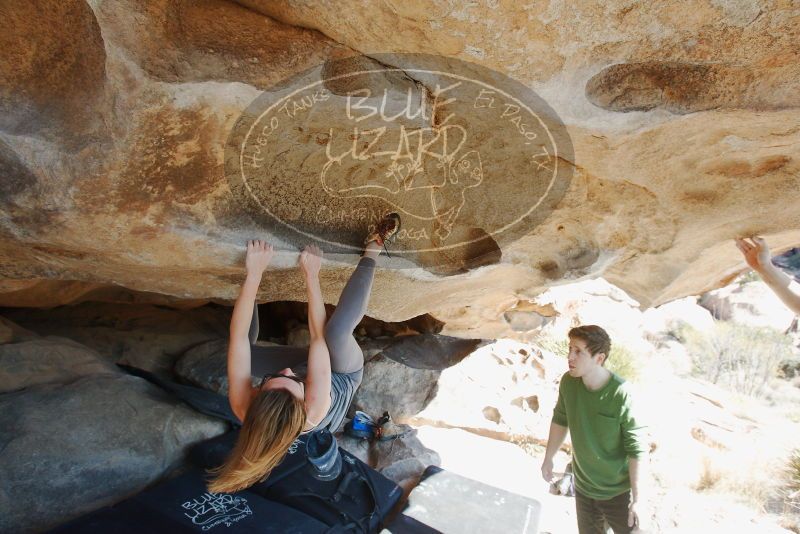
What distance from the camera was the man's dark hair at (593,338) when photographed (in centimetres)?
208

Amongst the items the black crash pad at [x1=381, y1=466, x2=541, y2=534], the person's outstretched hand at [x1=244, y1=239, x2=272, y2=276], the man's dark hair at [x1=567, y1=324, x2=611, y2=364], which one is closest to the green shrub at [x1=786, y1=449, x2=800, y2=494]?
the black crash pad at [x1=381, y1=466, x2=541, y2=534]

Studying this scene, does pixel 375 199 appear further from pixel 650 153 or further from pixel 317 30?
pixel 650 153

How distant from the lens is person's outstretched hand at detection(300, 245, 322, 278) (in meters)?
1.87

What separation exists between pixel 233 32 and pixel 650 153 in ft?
4.60

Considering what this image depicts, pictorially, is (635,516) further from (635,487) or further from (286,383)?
(286,383)

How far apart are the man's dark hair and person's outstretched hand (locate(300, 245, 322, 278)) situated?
3.65ft

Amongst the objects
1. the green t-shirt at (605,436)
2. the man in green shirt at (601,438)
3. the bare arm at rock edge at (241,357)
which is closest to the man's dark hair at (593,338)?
the man in green shirt at (601,438)

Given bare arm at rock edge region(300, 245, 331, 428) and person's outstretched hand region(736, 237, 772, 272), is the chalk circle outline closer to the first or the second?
bare arm at rock edge region(300, 245, 331, 428)

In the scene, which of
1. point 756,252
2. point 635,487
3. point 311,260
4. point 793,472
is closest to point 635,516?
point 635,487

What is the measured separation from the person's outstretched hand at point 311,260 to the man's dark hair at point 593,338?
3.65ft

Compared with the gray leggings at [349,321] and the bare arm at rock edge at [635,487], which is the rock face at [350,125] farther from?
the bare arm at rock edge at [635,487]

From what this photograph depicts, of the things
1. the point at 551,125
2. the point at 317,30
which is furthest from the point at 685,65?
A: the point at 317,30

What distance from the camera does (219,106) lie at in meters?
1.51

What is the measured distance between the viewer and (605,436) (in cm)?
203
